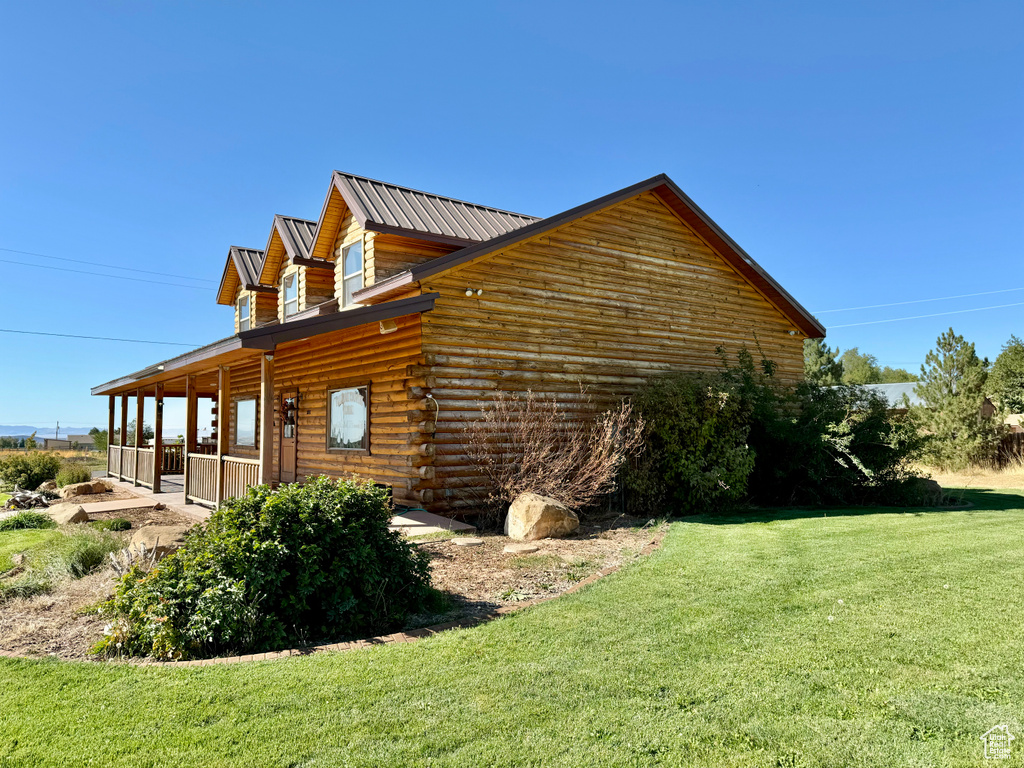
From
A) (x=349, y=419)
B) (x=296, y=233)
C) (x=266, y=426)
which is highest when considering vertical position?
(x=296, y=233)

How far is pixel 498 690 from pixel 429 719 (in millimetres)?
479

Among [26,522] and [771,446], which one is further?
[771,446]

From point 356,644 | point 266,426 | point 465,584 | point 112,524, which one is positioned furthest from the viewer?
point 112,524

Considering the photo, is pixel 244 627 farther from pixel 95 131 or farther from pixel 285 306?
pixel 95 131

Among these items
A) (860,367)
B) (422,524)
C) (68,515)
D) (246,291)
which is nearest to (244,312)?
(246,291)

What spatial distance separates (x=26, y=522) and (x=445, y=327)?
814 centimetres

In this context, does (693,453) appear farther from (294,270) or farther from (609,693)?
(294,270)

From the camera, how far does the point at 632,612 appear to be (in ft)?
16.1

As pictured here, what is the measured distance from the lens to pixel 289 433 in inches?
577

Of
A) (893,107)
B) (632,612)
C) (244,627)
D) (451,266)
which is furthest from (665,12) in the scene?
(244,627)

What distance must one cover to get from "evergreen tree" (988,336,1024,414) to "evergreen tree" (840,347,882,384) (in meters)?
25.1

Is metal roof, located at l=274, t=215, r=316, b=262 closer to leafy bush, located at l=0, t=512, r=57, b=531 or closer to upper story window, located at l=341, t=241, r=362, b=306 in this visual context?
upper story window, located at l=341, t=241, r=362, b=306

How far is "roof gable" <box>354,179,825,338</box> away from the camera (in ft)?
34.1

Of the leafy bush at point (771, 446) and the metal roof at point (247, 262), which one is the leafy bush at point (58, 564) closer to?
the leafy bush at point (771, 446)
